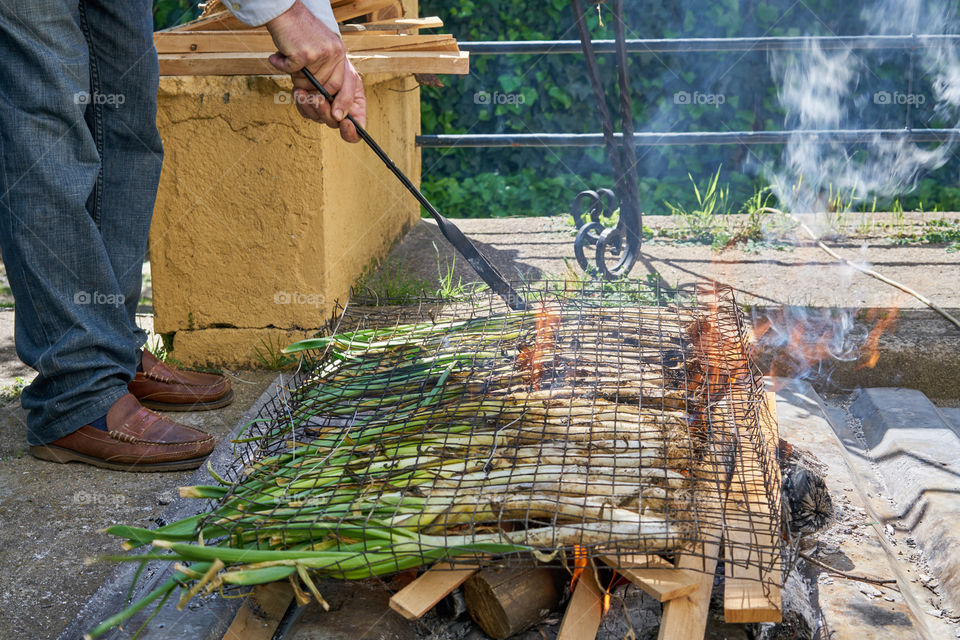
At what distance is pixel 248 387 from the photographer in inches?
135

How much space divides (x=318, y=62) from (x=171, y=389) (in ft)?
4.41

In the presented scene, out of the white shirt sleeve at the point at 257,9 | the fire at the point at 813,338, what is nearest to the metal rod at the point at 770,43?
the fire at the point at 813,338

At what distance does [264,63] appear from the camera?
324 centimetres

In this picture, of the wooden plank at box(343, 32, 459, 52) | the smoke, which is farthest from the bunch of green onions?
the smoke

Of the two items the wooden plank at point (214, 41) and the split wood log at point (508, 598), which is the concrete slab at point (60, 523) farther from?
the wooden plank at point (214, 41)

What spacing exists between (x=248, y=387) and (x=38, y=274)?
1035 mm

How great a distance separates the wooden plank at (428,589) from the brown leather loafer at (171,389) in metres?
1.71

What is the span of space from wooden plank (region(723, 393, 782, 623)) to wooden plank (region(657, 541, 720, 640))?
40 mm

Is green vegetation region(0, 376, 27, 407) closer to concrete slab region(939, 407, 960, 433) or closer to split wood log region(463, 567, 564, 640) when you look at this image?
split wood log region(463, 567, 564, 640)

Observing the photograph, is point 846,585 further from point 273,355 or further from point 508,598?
point 273,355

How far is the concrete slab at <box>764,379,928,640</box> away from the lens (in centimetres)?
186

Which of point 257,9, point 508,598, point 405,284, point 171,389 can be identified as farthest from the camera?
point 405,284

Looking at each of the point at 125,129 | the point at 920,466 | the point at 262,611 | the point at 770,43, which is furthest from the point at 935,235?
Result: the point at 262,611

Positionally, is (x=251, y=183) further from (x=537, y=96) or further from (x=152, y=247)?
(x=537, y=96)
